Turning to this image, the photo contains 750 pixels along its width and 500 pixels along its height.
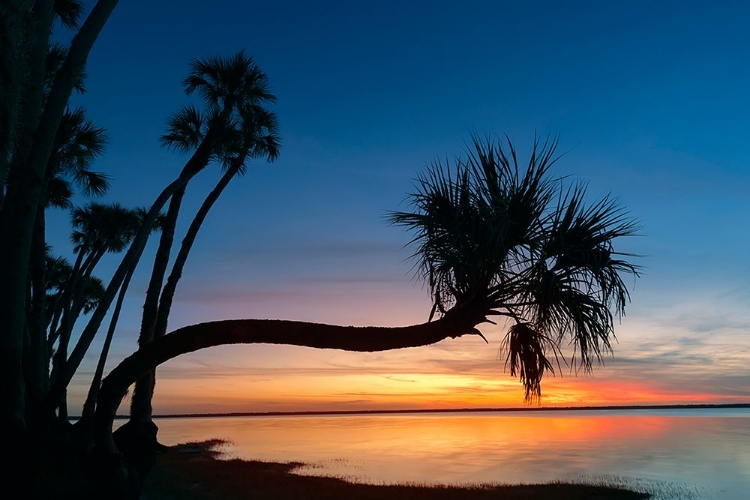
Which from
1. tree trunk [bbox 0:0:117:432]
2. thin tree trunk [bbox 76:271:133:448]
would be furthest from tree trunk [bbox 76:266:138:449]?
tree trunk [bbox 0:0:117:432]

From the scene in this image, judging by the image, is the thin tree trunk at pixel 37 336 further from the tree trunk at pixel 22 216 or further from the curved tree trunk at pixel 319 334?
the curved tree trunk at pixel 319 334

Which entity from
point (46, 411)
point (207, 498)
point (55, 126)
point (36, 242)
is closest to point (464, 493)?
point (207, 498)

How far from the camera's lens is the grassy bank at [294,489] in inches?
662

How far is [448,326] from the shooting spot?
9820 mm

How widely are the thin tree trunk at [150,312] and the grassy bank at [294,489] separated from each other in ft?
6.99

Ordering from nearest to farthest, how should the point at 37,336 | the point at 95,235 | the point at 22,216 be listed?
the point at 22,216 < the point at 37,336 < the point at 95,235

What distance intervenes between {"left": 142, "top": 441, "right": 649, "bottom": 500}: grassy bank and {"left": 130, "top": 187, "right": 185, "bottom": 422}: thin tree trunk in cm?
213

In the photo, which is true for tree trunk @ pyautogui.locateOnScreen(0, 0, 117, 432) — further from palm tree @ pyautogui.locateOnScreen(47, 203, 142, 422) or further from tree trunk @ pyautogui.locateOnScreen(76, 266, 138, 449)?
palm tree @ pyautogui.locateOnScreen(47, 203, 142, 422)

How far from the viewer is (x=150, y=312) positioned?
699 inches

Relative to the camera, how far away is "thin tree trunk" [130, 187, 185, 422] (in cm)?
1761

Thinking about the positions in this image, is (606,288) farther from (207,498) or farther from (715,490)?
(715,490)

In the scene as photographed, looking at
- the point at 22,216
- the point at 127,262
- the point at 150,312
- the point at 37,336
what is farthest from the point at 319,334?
the point at 150,312

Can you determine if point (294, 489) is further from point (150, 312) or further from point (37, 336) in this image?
point (37, 336)

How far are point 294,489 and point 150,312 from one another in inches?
274
